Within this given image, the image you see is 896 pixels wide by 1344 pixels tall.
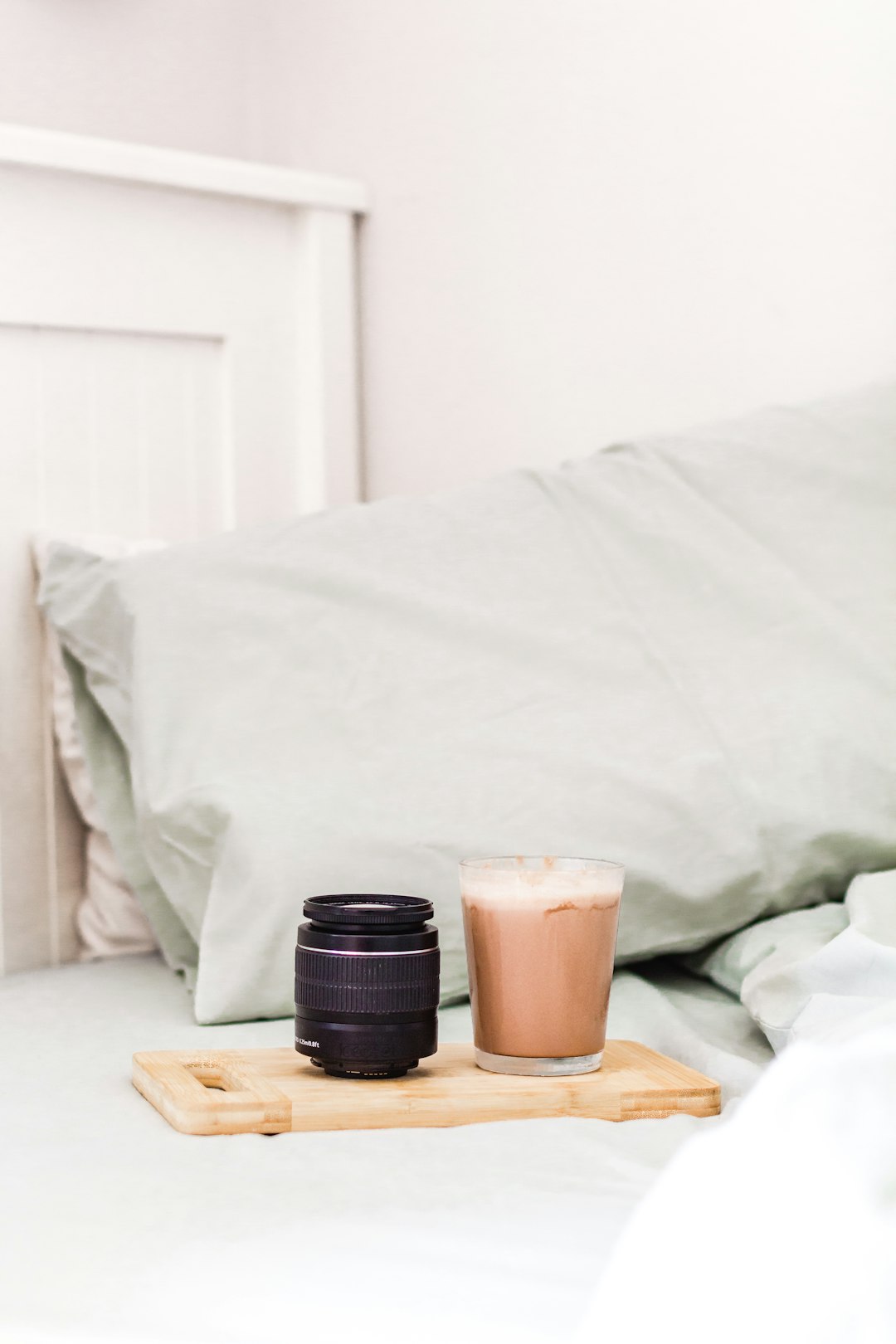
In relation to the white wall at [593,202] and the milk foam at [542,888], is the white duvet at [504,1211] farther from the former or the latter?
the white wall at [593,202]

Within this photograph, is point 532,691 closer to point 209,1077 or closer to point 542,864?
point 542,864

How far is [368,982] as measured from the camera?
67cm

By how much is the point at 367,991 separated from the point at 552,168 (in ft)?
3.33

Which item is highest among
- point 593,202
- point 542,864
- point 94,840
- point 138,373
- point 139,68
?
point 139,68

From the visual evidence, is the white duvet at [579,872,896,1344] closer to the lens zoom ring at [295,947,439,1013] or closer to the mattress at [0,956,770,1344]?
the mattress at [0,956,770,1344]

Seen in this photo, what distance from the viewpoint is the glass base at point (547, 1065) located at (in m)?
0.69

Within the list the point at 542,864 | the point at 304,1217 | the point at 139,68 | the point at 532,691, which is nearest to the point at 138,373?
the point at 139,68

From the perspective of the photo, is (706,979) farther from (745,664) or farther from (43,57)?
(43,57)

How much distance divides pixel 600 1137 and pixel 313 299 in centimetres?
117

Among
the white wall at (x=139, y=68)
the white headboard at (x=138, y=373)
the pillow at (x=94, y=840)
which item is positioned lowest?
the pillow at (x=94, y=840)

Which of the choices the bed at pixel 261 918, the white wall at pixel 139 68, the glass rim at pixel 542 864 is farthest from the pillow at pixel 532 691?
the white wall at pixel 139 68

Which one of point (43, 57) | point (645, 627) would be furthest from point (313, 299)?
point (645, 627)

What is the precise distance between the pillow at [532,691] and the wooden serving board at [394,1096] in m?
0.15

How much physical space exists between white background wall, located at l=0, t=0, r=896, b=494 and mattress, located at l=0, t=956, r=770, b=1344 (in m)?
0.72
